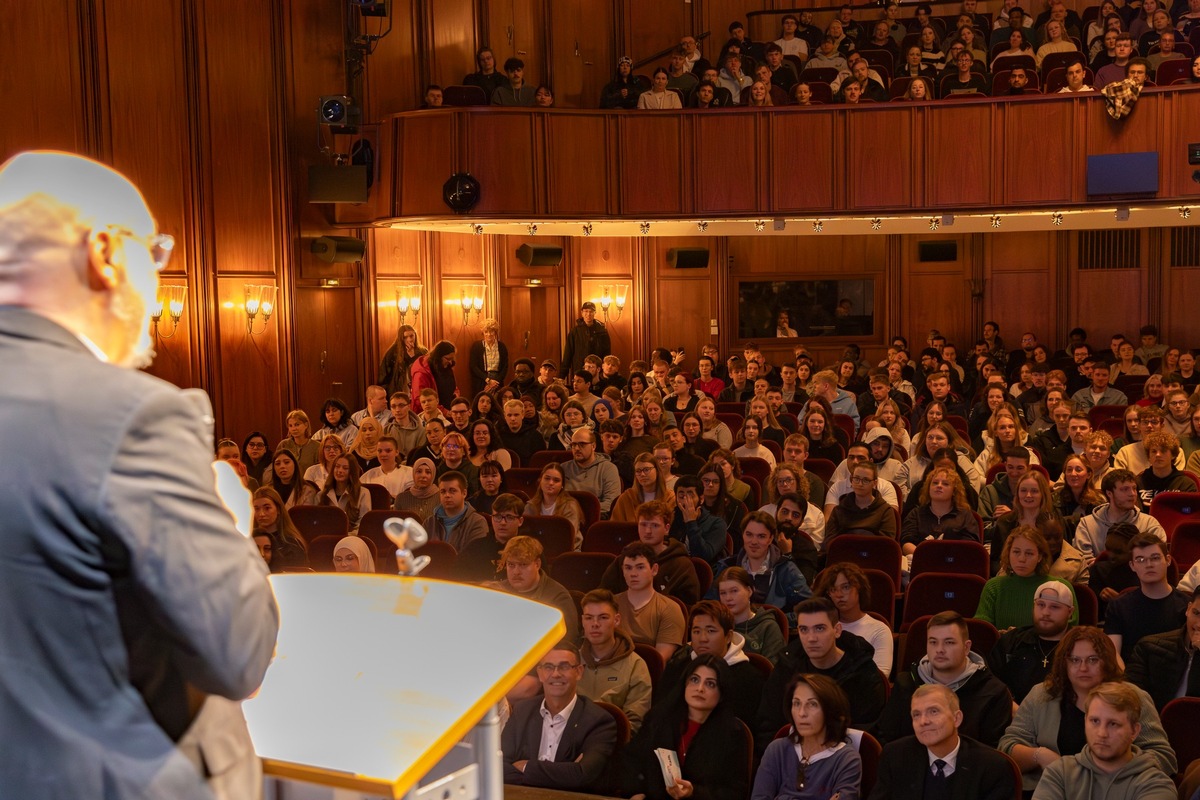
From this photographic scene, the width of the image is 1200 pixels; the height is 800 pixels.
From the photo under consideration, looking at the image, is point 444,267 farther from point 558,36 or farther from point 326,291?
point 558,36

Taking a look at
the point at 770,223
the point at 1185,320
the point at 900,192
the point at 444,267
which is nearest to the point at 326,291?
the point at 444,267

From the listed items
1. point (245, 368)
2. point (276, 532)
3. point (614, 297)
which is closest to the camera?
point (276, 532)

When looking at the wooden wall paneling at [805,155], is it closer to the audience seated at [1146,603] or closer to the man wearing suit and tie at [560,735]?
the audience seated at [1146,603]

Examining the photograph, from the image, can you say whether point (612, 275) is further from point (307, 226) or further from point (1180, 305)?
point (1180, 305)

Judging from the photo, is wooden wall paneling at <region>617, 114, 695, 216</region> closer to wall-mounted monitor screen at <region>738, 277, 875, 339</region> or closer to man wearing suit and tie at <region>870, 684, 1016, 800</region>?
wall-mounted monitor screen at <region>738, 277, 875, 339</region>

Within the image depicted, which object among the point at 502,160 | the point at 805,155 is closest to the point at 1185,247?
the point at 805,155

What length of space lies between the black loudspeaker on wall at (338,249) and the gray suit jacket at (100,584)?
35.5 feet

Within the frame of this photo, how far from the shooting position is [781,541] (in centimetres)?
618

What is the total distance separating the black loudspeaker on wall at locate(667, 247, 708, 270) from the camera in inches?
621

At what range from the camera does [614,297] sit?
15578mm

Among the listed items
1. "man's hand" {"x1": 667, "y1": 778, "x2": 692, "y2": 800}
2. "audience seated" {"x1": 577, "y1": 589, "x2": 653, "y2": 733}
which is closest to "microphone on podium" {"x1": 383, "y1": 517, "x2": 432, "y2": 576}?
"man's hand" {"x1": 667, "y1": 778, "x2": 692, "y2": 800}

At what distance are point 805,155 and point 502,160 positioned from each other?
2974 millimetres

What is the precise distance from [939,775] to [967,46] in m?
10.9

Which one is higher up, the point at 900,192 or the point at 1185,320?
the point at 900,192
